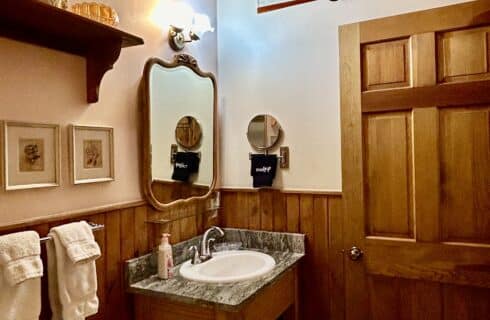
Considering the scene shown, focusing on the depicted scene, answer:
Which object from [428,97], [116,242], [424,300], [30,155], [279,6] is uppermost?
[279,6]

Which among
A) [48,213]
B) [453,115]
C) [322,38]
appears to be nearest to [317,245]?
[453,115]

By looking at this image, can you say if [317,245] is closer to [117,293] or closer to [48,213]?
[117,293]

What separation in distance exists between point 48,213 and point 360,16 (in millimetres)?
1726

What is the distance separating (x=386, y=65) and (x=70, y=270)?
1.62 m

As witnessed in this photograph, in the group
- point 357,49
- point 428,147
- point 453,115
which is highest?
point 357,49

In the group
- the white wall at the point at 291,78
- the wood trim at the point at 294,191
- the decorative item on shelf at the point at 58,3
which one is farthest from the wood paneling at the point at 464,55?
the decorative item on shelf at the point at 58,3

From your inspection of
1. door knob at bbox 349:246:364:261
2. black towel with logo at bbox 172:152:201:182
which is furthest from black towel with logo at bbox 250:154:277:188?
door knob at bbox 349:246:364:261

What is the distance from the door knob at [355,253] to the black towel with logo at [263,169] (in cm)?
57

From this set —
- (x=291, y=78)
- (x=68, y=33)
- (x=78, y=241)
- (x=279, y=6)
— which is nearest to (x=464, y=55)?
(x=291, y=78)

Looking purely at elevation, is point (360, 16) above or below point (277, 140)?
above

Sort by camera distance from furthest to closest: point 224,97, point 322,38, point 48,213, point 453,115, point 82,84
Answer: point 224,97, point 322,38, point 453,115, point 82,84, point 48,213

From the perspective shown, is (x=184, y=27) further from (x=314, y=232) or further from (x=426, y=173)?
(x=426, y=173)

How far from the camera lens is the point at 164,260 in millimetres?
1785

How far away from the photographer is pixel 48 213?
1.39 m
